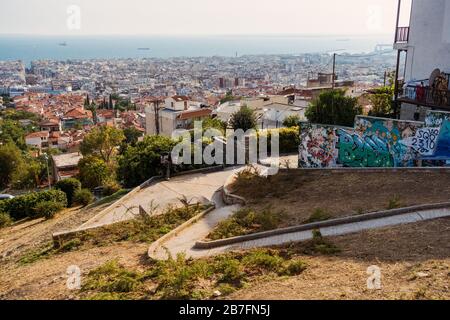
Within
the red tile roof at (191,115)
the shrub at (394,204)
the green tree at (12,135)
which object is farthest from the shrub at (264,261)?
the green tree at (12,135)

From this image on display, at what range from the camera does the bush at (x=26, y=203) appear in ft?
66.6

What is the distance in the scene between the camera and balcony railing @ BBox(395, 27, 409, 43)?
769 inches

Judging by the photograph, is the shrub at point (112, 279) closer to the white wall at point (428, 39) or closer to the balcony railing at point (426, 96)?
the balcony railing at point (426, 96)

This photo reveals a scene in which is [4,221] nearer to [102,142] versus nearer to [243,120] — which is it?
[243,120]

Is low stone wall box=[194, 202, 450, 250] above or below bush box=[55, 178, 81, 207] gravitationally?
above

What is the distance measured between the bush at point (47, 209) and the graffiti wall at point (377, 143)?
10863 mm

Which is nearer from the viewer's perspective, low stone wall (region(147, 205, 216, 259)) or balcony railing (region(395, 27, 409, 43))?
low stone wall (region(147, 205, 216, 259))

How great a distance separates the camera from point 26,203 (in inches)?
807

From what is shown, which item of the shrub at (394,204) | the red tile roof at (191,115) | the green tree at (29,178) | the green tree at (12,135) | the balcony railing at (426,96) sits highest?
the balcony railing at (426,96)

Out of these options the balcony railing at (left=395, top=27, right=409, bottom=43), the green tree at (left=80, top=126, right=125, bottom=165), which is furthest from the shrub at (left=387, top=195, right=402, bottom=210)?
the green tree at (left=80, top=126, right=125, bottom=165)

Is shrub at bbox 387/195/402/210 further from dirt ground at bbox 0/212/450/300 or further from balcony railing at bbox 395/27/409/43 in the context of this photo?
balcony railing at bbox 395/27/409/43

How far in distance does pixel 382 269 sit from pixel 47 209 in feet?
51.9

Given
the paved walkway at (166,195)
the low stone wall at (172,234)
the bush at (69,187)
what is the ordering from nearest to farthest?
the low stone wall at (172,234) < the paved walkway at (166,195) < the bush at (69,187)

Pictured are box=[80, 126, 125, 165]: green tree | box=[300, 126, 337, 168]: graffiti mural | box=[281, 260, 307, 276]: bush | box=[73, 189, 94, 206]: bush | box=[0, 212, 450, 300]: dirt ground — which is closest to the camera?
box=[0, 212, 450, 300]: dirt ground
